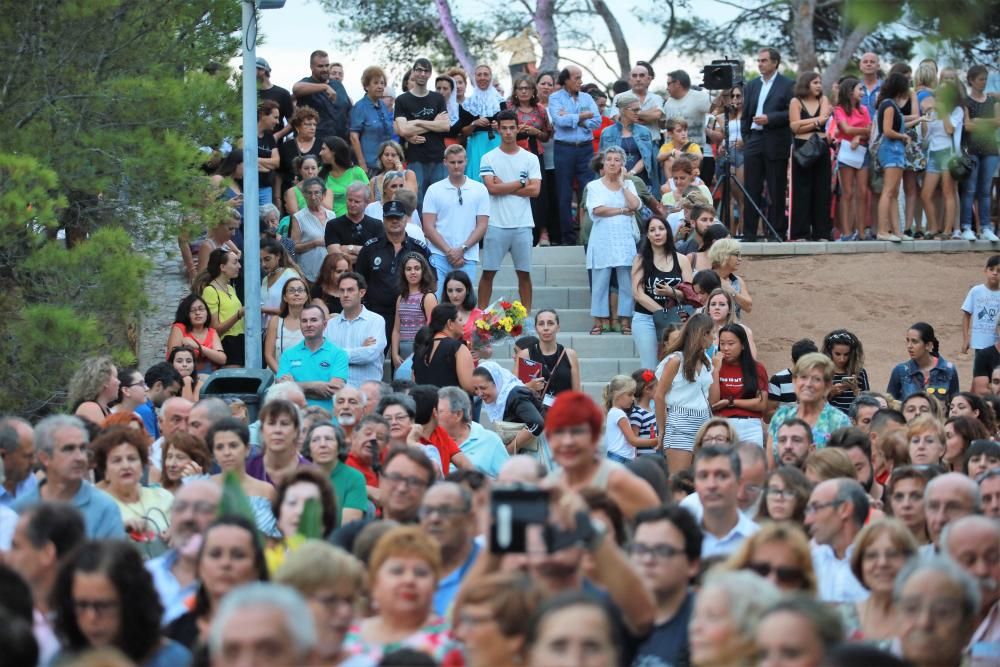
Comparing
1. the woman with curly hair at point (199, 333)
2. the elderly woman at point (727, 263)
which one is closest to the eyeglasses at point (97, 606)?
the woman with curly hair at point (199, 333)

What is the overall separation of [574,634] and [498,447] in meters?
6.06

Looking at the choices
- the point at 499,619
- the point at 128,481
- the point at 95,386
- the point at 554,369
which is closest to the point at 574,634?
the point at 499,619

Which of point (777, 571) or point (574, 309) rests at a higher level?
point (574, 309)

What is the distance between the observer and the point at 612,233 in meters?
15.8

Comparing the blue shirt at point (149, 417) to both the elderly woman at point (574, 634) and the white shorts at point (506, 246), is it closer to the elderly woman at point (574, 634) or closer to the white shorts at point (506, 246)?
the white shorts at point (506, 246)

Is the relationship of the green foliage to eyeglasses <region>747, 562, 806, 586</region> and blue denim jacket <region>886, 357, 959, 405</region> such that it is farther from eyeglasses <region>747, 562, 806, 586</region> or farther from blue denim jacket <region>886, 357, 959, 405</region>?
eyeglasses <region>747, 562, 806, 586</region>

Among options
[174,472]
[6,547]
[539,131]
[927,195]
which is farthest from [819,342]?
[6,547]

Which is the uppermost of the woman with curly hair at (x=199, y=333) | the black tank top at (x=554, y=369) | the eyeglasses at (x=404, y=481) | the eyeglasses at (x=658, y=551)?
the woman with curly hair at (x=199, y=333)

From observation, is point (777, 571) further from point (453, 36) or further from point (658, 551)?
point (453, 36)

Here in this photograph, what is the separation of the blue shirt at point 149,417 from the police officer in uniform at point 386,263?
3373 mm

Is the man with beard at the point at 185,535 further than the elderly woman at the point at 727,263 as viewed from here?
No

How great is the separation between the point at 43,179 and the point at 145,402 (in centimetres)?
169

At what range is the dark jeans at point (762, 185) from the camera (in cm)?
1833

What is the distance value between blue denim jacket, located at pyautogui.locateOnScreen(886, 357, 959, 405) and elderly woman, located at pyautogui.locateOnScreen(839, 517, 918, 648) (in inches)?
270
